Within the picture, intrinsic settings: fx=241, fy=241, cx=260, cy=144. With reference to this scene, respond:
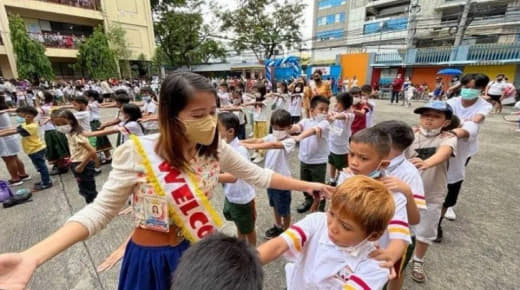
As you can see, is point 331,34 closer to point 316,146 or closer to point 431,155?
point 316,146

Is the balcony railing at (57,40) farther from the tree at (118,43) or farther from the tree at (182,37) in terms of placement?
the tree at (182,37)

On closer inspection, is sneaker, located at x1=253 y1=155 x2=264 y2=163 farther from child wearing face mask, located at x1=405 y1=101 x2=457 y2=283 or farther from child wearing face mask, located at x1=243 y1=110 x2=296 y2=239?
child wearing face mask, located at x1=405 y1=101 x2=457 y2=283

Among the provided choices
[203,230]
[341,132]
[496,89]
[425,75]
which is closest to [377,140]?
[203,230]

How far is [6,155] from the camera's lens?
4152 mm

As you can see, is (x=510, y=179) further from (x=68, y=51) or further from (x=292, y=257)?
(x=68, y=51)

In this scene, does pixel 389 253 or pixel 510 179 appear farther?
pixel 510 179

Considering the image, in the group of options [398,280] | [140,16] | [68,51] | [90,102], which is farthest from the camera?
[140,16]

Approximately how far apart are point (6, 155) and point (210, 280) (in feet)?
18.0

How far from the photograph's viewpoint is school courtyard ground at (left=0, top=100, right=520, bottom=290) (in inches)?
89.3

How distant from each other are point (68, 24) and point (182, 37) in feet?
31.6

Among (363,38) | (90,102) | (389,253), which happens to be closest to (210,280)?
(389,253)

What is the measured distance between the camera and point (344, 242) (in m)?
1.04

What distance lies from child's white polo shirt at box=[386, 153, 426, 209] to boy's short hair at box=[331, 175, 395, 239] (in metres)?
0.65

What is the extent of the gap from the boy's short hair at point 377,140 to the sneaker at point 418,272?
148 cm
